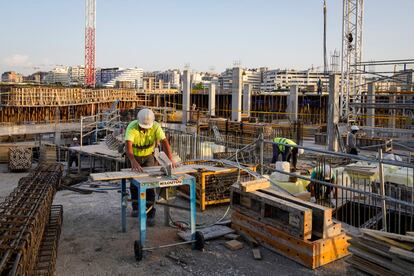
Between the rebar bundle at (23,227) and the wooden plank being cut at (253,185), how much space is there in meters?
2.73

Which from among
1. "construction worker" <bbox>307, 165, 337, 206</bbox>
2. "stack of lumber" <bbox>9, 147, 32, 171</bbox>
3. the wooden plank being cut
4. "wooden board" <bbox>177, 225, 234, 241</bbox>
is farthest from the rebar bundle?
"stack of lumber" <bbox>9, 147, 32, 171</bbox>

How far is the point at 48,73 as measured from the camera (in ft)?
626

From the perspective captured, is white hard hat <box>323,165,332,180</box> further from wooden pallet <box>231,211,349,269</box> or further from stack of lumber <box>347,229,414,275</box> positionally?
stack of lumber <box>347,229,414,275</box>

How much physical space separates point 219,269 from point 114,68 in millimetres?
157507

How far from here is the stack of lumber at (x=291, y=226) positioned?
5.16 metres

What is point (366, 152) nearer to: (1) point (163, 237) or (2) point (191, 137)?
(2) point (191, 137)

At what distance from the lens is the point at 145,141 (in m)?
6.83

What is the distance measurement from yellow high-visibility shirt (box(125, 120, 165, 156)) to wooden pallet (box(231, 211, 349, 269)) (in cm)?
200

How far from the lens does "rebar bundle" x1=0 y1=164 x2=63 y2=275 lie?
11.0 feet

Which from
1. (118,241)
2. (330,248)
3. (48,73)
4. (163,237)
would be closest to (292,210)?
(330,248)

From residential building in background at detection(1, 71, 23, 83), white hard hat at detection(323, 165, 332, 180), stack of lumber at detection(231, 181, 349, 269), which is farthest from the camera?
residential building in background at detection(1, 71, 23, 83)

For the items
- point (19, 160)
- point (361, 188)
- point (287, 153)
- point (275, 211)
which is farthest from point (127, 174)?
point (19, 160)

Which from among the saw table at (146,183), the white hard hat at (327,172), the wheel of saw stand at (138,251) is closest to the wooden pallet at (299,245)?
the saw table at (146,183)

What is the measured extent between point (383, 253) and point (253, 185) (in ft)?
6.97
